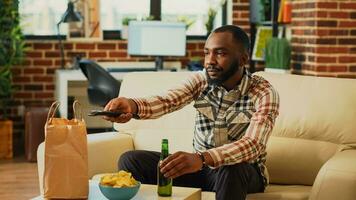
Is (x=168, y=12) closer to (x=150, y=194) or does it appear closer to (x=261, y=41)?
(x=261, y=41)

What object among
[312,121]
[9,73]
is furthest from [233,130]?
[9,73]

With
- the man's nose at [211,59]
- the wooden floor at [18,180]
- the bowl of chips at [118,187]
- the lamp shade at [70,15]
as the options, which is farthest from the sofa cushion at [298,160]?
the lamp shade at [70,15]

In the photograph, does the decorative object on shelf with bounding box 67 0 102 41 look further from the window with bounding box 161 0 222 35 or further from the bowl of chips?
the bowl of chips

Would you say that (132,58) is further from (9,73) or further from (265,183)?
(265,183)

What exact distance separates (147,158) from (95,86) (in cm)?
263

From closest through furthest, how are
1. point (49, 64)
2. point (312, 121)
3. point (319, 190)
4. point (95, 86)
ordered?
point (319, 190) < point (312, 121) < point (95, 86) < point (49, 64)

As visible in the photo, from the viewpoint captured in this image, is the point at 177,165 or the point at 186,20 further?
the point at 186,20

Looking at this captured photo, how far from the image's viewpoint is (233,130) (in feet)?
9.75

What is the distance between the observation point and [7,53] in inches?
235

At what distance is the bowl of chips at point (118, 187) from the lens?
2482mm

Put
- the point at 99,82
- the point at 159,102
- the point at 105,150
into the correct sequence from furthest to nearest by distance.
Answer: the point at 99,82, the point at 105,150, the point at 159,102

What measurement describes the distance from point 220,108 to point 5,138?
128 inches

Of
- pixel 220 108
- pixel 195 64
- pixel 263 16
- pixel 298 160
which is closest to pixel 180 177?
pixel 220 108

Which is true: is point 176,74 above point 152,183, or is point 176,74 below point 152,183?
above
